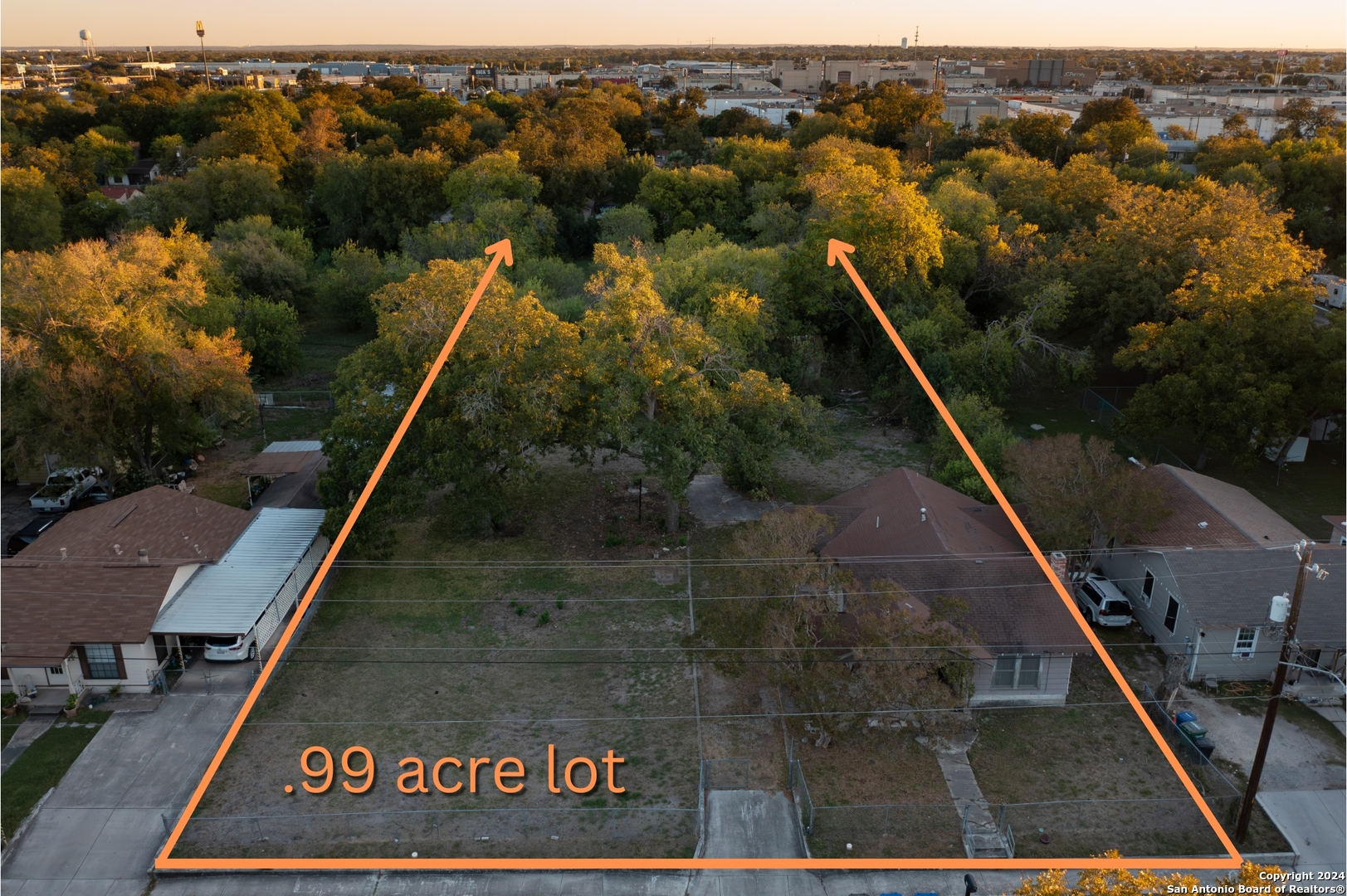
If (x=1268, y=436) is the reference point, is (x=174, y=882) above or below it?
below

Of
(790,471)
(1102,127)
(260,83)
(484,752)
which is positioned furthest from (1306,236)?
(260,83)

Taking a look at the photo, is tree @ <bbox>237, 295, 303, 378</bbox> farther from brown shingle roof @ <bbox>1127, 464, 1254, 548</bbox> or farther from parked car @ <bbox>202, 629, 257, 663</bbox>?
brown shingle roof @ <bbox>1127, 464, 1254, 548</bbox>

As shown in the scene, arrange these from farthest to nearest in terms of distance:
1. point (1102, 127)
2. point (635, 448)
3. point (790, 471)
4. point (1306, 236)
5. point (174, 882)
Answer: point (1102, 127), point (1306, 236), point (635, 448), point (790, 471), point (174, 882)

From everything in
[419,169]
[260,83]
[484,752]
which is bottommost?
[484,752]

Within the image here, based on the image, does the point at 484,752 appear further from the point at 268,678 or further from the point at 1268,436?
the point at 1268,436

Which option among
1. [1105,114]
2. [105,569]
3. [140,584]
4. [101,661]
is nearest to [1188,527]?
[140,584]

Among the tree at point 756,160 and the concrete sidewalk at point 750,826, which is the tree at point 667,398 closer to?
the concrete sidewalk at point 750,826

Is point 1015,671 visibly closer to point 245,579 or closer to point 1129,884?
point 1129,884

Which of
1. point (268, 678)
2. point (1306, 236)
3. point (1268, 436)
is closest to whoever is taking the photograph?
point (268, 678)
